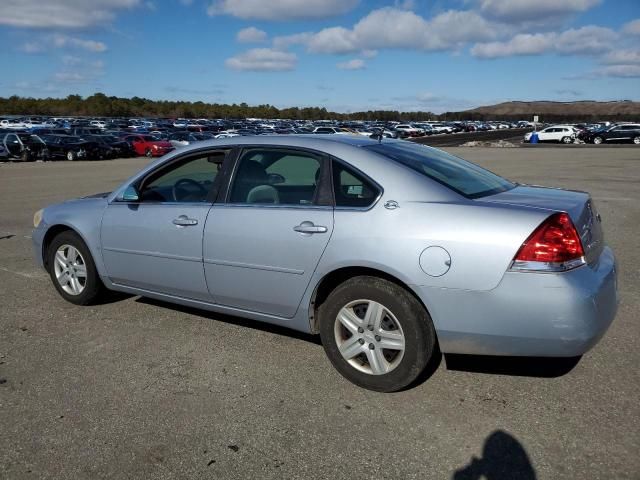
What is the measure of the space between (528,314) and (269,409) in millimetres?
1539

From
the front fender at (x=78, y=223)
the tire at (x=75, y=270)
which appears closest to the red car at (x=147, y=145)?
the front fender at (x=78, y=223)

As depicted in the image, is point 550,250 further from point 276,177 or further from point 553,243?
point 276,177

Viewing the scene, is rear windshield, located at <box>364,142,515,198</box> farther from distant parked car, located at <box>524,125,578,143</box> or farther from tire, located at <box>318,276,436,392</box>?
distant parked car, located at <box>524,125,578,143</box>

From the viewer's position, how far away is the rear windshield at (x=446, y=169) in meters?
3.69

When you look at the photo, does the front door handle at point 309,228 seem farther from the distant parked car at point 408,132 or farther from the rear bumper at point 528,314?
the distant parked car at point 408,132

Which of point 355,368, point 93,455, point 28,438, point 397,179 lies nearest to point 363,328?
point 355,368

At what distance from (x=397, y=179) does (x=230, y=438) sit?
176 centimetres

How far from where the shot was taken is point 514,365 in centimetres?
394

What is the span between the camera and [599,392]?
3.49 metres

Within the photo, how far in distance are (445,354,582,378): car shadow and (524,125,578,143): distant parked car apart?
5218 centimetres

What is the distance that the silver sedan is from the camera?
3.11 meters

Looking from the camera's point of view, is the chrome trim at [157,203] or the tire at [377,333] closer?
the tire at [377,333]

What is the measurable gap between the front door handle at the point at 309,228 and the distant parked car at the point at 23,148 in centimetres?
3350

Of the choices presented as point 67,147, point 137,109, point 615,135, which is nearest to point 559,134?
point 615,135
